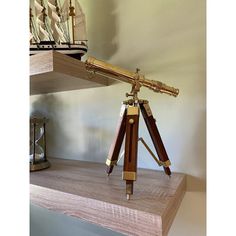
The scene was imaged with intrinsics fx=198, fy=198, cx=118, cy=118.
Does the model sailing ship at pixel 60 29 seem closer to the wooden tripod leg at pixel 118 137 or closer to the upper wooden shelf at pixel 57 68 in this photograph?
the upper wooden shelf at pixel 57 68

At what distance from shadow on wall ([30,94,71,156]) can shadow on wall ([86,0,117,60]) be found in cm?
27

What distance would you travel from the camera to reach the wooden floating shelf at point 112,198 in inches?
13.1

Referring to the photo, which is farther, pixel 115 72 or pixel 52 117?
pixel 52 117

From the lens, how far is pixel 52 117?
86 centimetres

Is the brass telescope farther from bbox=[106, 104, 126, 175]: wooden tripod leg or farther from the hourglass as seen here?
the hourglass

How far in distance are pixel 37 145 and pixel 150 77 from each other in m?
0.49

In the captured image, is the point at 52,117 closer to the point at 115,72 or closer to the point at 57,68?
the point at 57,68

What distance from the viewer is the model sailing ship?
609 mm

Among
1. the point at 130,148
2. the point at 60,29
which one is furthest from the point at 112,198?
the point at 60,29

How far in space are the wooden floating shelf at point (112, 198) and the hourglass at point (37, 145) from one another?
64mm

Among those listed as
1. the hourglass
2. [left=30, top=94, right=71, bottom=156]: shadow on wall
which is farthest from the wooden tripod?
[left=30, top=94, right=71, bottom=156]: shadow on wall
